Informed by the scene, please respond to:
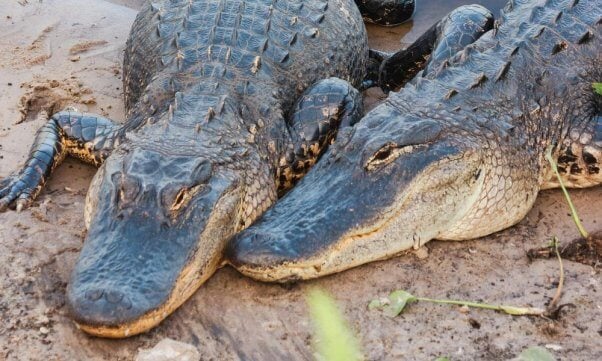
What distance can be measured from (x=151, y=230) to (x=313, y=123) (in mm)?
1549

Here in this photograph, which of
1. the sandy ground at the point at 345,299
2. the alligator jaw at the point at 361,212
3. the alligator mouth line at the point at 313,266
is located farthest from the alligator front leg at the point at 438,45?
the alligator mouth line at the point at 313,266

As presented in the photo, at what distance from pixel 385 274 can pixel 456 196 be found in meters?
0.56

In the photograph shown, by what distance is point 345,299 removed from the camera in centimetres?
377

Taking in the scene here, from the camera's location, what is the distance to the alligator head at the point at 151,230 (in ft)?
10.9

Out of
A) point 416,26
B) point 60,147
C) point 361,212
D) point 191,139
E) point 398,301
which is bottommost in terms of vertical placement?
point 416,26

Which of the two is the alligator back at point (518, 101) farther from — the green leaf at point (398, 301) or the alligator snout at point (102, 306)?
the alligator snout at point (102, 306)

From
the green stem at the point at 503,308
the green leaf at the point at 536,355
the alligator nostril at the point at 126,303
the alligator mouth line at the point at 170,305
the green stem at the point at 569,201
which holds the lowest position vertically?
the green stem at the point at 569,201

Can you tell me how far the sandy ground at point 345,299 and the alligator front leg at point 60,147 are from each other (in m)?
0.11

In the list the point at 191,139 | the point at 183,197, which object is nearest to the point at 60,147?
the point at 191,139

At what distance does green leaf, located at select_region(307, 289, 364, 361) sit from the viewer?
3.42 m

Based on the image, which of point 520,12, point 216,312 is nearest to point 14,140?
point 216,312

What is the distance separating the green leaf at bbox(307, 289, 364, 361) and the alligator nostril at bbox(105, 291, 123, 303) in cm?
87

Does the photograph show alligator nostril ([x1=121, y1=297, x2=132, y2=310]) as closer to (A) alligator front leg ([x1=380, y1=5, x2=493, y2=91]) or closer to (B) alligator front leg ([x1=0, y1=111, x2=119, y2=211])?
(B) alligator front leg ([x1=0, y1=111, x2=119, y2=211])

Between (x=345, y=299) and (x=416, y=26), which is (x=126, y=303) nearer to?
(x=345, y=299)
